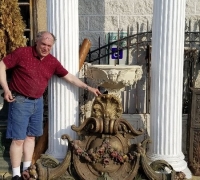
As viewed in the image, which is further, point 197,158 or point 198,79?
point 198,79

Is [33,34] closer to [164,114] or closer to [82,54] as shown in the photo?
[82,54]

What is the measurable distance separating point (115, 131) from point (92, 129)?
10.8 inches

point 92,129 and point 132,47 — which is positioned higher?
point 132,47

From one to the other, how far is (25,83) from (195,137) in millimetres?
2432

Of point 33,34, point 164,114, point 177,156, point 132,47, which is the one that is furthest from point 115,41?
point 177,156

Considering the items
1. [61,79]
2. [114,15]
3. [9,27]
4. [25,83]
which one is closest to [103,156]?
[61,79]

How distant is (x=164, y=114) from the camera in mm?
4602

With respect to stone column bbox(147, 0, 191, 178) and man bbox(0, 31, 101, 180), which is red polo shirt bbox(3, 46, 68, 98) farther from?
stone column bbox(147, 0, 191, 178)

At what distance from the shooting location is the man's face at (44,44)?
13.3ft

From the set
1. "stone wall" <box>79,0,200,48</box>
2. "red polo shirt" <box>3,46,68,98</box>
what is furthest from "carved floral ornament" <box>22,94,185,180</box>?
"stone wall" <box>79,0,200,48</box>

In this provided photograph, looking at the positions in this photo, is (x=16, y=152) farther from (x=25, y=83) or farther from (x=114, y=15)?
(x=114, y=15)

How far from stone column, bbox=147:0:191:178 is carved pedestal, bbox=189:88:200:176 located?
1.12ft

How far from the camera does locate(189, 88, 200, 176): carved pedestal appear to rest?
16.5 ft

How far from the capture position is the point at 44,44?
4.05 m
